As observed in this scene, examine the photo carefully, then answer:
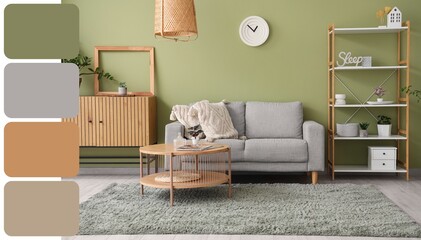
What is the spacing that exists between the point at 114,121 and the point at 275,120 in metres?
1.68

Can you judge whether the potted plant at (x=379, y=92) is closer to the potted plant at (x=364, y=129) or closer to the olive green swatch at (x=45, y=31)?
the potted plant at (x=364, y=129)

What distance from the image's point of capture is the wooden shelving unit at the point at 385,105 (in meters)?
5.16

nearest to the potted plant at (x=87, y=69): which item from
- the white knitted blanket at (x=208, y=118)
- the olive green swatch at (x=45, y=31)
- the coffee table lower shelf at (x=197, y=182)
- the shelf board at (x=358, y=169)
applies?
the white knitted blanket at (x=208, y=118)

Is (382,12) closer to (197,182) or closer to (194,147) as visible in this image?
(194,147)

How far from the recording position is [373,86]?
5523 mm

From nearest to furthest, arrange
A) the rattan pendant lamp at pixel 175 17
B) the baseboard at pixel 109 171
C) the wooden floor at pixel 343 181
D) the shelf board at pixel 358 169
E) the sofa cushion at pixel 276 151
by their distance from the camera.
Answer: the wooden floor at pixel 343 181, the rattan pendant lamp at pixel 175 17, the sofa cushion at pixel 276 151, the shelf board at pixel 358 169, the baseboard at pixel 109 171

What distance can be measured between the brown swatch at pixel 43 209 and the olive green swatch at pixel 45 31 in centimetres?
26

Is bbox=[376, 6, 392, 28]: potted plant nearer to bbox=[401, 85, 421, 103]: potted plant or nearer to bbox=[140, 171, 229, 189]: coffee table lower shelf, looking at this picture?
bbox=[401, 85, 421, 103]: potted plant

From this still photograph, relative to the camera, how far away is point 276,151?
4773 mm

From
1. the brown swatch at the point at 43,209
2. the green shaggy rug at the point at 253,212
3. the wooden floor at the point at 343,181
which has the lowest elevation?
the wooden floor at the point at 343,181

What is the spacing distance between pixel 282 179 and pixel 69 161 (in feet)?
14.6

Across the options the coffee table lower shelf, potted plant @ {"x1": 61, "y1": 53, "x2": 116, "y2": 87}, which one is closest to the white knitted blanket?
the coffee table lower shelf

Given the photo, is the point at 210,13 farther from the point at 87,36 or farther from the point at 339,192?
the point at 339,192

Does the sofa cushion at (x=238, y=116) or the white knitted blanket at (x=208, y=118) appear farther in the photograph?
the sofa cushion at (x=238, y=116)
